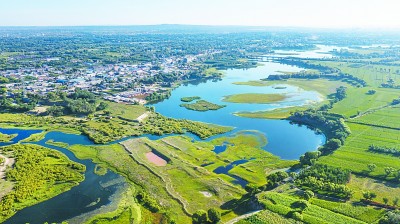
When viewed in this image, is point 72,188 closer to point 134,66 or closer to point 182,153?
point 182,153

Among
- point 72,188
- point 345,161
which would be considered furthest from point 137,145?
point 345,161

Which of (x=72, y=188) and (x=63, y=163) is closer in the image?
(x=72, y=188)

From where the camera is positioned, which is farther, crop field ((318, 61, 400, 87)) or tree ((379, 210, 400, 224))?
crop field ((318, 61, 400, 87))

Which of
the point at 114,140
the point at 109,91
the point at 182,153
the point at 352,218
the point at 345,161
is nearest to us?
the point at 352,218

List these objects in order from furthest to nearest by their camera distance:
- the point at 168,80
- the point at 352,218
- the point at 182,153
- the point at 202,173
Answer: the point at 168,80 < the point at 182,153 < the point at 202,173 < the point at 352,218

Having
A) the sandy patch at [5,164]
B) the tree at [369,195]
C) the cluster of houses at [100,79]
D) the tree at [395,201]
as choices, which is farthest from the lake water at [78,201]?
the cluster of houses at [100,79]

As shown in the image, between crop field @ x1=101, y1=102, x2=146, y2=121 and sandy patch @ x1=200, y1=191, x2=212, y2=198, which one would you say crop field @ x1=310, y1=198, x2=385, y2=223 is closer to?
sandy patch @ x1=200, y1=191, x2=212, y2=198

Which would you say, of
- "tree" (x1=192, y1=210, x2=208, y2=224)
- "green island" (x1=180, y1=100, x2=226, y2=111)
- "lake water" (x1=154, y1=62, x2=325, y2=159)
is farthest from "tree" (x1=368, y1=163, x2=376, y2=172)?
"green island" (x1=180, y1=100, x2=226, y2=111)
